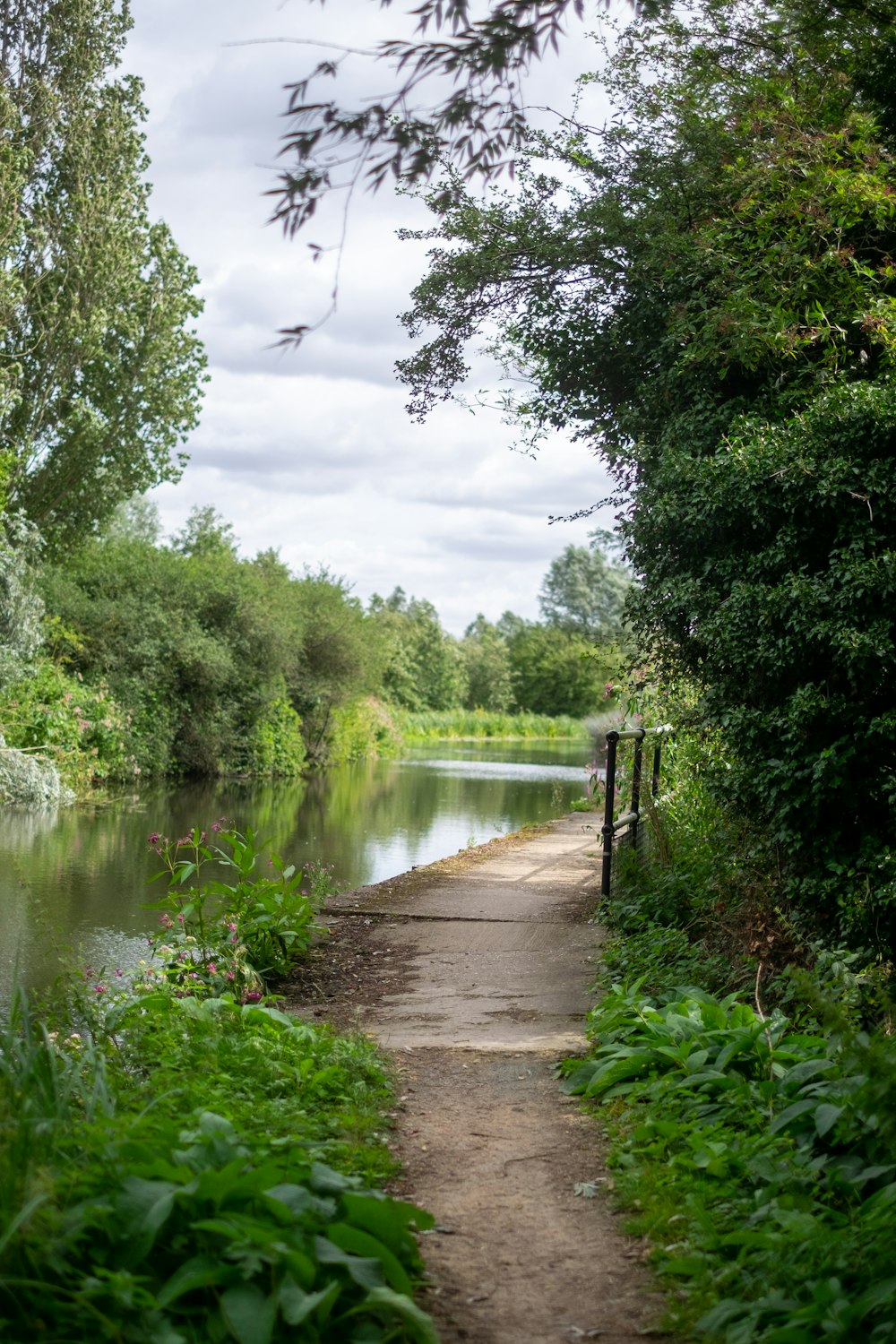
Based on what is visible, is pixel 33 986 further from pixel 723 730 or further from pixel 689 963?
pixel 723 730

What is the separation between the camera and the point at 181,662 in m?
26.3

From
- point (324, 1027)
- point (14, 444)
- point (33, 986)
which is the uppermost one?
point (14, 444)

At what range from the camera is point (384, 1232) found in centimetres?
284

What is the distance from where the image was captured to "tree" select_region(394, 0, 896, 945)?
21.9ft

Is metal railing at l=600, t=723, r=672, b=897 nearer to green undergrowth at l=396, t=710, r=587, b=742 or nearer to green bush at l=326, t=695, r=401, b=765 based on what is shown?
green bush at l=326, t=695, r=401, b=765

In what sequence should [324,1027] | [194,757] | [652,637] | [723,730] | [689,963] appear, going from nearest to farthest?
[324,1027] < [689,963] < [723,730] < [652,637] < [194,757]

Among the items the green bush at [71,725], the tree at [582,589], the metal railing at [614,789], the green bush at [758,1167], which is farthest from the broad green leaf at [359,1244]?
the tree at [582,589]

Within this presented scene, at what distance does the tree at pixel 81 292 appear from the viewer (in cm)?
2194

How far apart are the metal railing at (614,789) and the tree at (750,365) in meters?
0.70

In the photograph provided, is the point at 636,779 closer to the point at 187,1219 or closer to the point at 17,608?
the point at 187,1219

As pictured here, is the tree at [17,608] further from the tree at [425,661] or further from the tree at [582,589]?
the tree at [582,589]

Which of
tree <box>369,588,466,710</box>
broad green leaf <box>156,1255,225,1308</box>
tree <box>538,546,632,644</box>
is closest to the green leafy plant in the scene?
broad green leaf <box>156,1255,225,1308</box>

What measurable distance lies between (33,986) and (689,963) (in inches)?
172

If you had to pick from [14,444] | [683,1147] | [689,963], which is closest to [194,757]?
[14,444]
